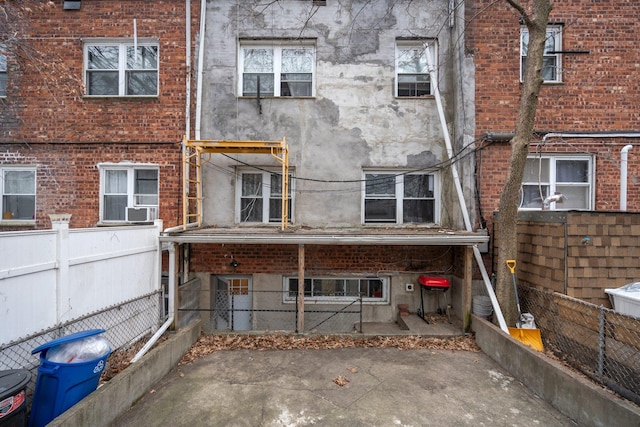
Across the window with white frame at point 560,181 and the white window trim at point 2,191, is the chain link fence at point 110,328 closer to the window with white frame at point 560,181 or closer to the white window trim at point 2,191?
the white window trim at point 2,191

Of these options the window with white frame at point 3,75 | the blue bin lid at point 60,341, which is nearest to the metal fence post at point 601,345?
the blue bin lid at point 60,341

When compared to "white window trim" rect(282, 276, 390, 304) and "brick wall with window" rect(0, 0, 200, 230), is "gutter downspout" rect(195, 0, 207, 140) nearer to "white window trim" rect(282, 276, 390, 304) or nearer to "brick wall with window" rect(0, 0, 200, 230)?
"brick wall with window" rect(0, 0, 200, 230)

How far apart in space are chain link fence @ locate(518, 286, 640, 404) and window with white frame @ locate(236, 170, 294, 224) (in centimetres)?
550

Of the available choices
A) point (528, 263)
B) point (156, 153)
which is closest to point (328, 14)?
point (156, 153)

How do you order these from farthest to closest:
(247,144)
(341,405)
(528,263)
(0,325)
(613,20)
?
(613,20)
(247,144)
(528,263)
(341,405)
(0,325)

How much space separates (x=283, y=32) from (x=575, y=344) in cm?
857

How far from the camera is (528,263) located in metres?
5.64

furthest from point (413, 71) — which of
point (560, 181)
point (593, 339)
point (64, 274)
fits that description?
point (64, 274)

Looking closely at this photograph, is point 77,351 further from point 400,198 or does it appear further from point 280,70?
point 280,70

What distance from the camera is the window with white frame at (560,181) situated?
6.84 metres

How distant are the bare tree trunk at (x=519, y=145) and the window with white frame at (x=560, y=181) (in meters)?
1.96

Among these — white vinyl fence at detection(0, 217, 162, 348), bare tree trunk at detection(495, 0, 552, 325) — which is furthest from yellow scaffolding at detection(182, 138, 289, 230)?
bare tree trunk at detection(495, 0, 552, 325)

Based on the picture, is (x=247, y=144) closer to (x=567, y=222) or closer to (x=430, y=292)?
(x=430, y=292)

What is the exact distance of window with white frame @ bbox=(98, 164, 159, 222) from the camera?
6.99m
